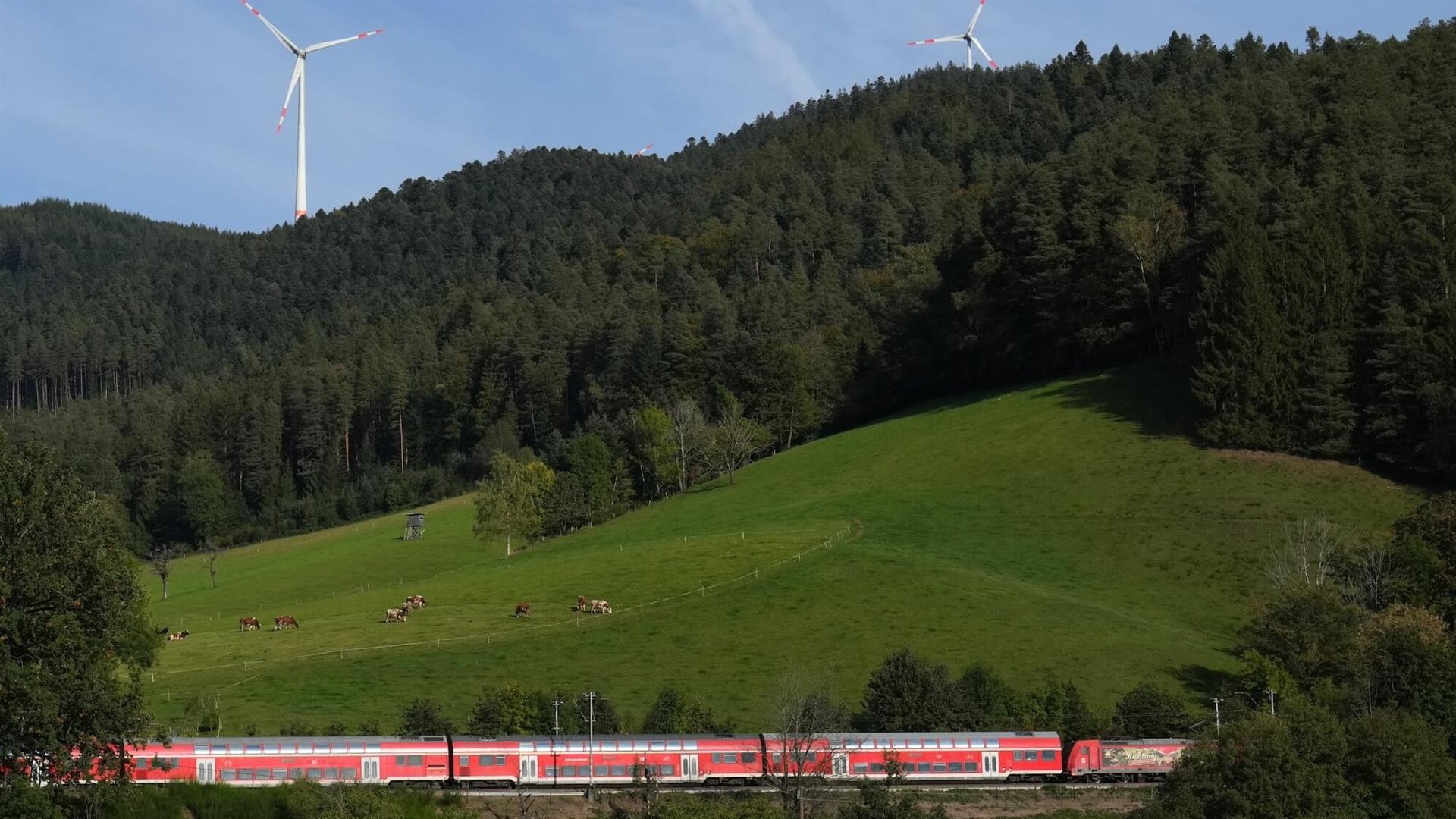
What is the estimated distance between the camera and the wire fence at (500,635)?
8050cm

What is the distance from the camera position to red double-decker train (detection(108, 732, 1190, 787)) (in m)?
58.4

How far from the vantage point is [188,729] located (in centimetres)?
6588

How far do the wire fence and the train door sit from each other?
22813mm

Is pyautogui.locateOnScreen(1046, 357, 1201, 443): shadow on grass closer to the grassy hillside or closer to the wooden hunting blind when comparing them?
the grassy hillside

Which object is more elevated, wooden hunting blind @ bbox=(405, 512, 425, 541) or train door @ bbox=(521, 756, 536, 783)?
wooden hunting blind @ bbox=(405, 512, 425, 541)

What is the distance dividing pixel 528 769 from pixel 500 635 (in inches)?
1010

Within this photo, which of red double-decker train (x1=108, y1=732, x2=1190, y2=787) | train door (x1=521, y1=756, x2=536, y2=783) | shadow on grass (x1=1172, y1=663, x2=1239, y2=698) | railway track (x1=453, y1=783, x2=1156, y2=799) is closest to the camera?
red double-decker train (x1=108, y1=732, x2=1190, y2=787)


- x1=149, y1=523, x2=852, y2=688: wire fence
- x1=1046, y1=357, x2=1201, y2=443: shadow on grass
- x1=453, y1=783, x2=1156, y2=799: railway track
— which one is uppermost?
x1=1046, y1=357, x2=1201, y2=443: shadow on grass

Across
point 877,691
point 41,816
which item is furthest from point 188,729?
point 877,691

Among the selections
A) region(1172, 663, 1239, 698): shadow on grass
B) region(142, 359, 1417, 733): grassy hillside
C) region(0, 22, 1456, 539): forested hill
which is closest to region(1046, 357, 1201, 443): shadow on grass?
region(142, 359, 1417, 733): grassy hillside

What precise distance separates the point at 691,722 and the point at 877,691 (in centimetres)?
868

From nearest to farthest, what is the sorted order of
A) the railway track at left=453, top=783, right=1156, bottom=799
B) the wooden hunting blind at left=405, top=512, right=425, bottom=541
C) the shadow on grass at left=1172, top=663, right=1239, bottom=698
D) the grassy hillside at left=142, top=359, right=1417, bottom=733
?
the railway track at left=453, top=783, right=1156, bottom=799 < the shadow on grass at left=1172, top=663, right=1239, bottom=698 < the grassy hillside at left=142, top=359, right=1417, bottom=733 < the wooden hunting blind at left=405, top=512, right=425, bottom=541

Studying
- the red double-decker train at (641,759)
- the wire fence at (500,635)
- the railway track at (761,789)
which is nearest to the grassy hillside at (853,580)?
the wire fence at (500,635)

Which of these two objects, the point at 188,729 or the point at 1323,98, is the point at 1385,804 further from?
the point at 1323,98
